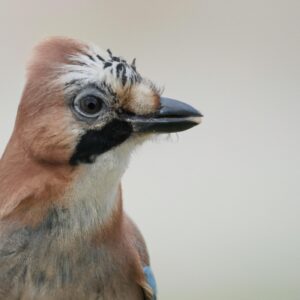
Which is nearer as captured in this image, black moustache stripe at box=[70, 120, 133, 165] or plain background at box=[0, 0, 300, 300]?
black moustache stripe at box=[70, 120, 133, 165]

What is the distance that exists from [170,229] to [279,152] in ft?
A: 2.53

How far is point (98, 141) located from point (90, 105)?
101 mm

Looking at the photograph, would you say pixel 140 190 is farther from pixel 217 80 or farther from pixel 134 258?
pixel 134 258

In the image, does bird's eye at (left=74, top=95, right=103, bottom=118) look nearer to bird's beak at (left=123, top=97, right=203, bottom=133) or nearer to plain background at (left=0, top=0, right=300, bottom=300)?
bird's beak at (left=123, top=97, right=203, bottom=133)

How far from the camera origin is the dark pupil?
2559 millimetres

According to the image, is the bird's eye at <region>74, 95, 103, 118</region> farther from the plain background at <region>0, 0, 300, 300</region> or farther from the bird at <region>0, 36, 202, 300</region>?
the plain background at <region>0, 0, 300, 300</region>

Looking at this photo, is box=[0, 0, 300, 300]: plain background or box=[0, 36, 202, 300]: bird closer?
box=[0, 36, 202, 300]: bird

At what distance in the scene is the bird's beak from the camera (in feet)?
8.54

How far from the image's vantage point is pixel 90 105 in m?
2.56

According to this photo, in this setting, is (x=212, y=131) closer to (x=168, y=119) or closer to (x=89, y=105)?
(x=168, y=119)

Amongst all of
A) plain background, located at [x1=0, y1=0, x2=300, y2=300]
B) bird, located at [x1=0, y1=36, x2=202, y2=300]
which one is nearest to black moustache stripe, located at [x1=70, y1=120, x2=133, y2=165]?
bird, located at [x1=0, y1=36, x2=202, y2=300]

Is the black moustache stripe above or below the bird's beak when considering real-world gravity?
below

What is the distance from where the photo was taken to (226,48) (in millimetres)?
5551

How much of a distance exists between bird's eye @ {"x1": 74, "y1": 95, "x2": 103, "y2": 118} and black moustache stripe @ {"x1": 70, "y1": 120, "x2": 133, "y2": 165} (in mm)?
47
